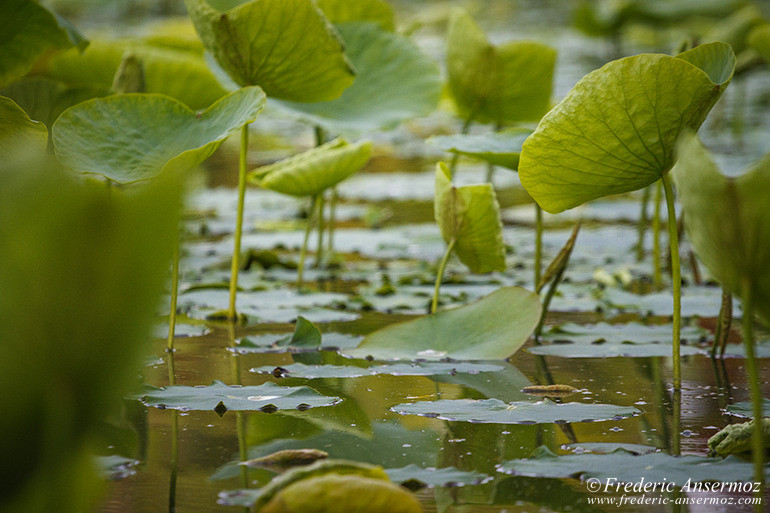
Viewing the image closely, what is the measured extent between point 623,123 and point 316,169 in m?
0.67

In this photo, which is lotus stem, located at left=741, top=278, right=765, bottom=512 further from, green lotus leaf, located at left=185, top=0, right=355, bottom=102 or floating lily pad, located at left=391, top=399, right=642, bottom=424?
green lotus leaf, located at left=185, top=0, right=355, bottom=102

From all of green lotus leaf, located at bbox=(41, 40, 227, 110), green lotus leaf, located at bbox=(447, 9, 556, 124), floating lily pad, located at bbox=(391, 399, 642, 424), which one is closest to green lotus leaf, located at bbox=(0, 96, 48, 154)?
floating lily pad, located at bbox=(391, 399, 642, 424)

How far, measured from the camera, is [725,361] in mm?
1193

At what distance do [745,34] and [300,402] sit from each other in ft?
6.52

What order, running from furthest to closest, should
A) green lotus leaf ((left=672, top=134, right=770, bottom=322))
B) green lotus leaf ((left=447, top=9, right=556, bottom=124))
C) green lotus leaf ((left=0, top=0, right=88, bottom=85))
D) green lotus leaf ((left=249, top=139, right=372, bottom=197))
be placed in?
green lotus leaf ((left=447, top=9, right=556, bottom=124)) → green lotus leaf ((left=249, top=139, right=372, bottom=197)) → green lotus leaf ((left=0, top=0, right=88, bottom=85)) → green lotus leaf ((left=672, top=134, right=770, bottom=322))

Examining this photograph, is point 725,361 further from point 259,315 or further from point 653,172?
point 259,315

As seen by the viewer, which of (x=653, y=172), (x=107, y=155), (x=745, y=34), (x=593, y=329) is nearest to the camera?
(x=653, y=172)

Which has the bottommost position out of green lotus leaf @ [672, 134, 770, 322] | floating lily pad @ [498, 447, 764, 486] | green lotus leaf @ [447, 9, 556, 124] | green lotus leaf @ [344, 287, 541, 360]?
floating lily pad @ [498, 447, 764, 486]

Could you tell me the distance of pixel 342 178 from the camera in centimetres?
158

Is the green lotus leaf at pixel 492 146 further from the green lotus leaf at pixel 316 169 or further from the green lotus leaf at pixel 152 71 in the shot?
the green lotus leaf at pixel 152 71

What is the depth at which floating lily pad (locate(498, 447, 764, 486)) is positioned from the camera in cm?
72

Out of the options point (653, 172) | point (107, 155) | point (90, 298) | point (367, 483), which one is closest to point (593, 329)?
point (653, 172)

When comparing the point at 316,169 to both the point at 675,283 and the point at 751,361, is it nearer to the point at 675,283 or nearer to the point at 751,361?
the point at 675,283

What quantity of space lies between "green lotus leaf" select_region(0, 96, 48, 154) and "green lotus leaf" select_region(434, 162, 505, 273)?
1.78 feet
